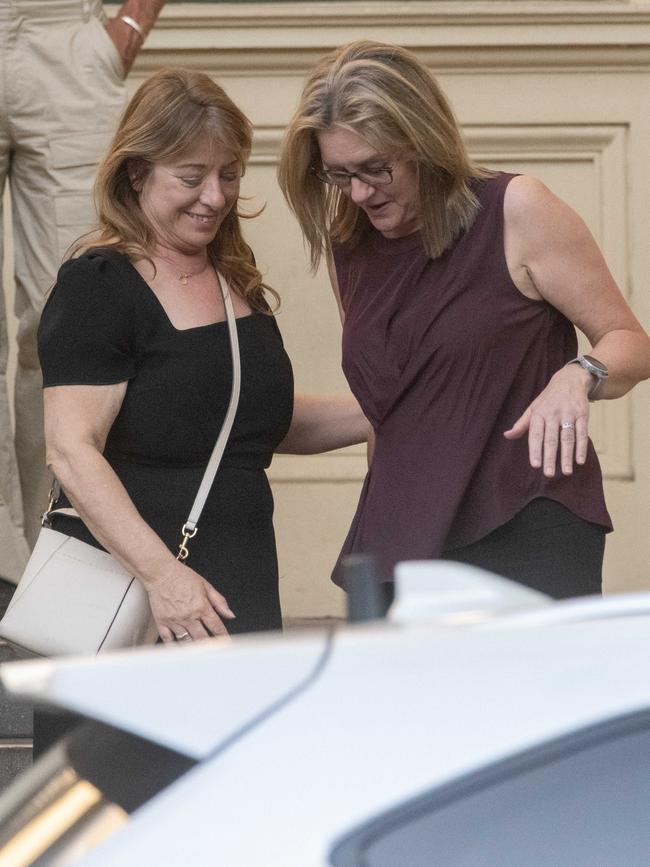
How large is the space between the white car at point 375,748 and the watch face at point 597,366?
1205mm

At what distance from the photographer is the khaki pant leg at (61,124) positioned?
13.5 ft

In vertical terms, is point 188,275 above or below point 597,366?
above

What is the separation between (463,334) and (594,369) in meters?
0.25

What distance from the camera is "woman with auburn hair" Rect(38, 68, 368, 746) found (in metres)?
2.75

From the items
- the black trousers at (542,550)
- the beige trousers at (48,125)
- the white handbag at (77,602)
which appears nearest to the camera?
the black trousers at (542,550)

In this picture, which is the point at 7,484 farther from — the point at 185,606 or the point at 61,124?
the point at 185,606

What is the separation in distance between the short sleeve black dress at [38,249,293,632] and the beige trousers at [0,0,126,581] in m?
1.35

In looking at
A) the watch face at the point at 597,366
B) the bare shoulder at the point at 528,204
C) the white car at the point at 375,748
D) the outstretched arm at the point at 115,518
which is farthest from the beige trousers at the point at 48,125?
the white car at the point at 375,748

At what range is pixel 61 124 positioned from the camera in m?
4.14

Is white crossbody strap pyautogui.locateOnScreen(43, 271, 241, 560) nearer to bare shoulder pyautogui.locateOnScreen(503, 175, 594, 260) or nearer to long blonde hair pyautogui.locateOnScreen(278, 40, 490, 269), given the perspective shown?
long blonde hair pyautogui.locateOnScreen(278, 40, 490, 269)

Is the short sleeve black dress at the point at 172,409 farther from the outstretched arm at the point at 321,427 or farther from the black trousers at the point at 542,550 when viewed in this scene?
the black trousers at the point at 542,550

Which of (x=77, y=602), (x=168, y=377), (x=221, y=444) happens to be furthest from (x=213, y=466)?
(x=77, y=602)

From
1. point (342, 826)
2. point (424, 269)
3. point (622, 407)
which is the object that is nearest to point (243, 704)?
point (342, 826)

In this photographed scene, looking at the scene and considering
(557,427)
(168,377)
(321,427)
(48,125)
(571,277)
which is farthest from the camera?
(48,125)
